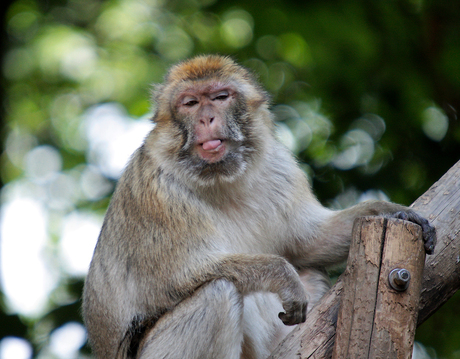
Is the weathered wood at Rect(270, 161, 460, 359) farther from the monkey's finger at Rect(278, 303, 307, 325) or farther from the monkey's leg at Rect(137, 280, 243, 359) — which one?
the monkey's leg at Rect(137, 280, 243, 359)

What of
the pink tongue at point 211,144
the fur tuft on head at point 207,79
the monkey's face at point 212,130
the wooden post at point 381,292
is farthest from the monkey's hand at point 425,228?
the fur tuft on head at point 207,79

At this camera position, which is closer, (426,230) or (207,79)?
(426,230)

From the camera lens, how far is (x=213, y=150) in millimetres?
4531

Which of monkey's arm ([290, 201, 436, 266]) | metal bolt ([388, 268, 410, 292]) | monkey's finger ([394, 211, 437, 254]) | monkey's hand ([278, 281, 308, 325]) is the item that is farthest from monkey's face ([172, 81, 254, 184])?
metal bolt ([388, 268, 410, 292])

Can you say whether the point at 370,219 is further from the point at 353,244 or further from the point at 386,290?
the point at 386,290

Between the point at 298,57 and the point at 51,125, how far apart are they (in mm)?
5474

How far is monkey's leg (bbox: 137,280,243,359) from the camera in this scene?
4.14 m

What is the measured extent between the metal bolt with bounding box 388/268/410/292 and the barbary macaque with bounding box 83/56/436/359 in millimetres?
509

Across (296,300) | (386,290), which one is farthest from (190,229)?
(386,290)

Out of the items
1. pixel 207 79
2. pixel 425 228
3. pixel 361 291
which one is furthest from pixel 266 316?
pixel 207 79

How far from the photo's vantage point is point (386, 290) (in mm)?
3662

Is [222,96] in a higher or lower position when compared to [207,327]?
higher

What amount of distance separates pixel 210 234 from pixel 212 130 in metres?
0.88

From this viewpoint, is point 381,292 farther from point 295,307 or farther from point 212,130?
point 212,130
